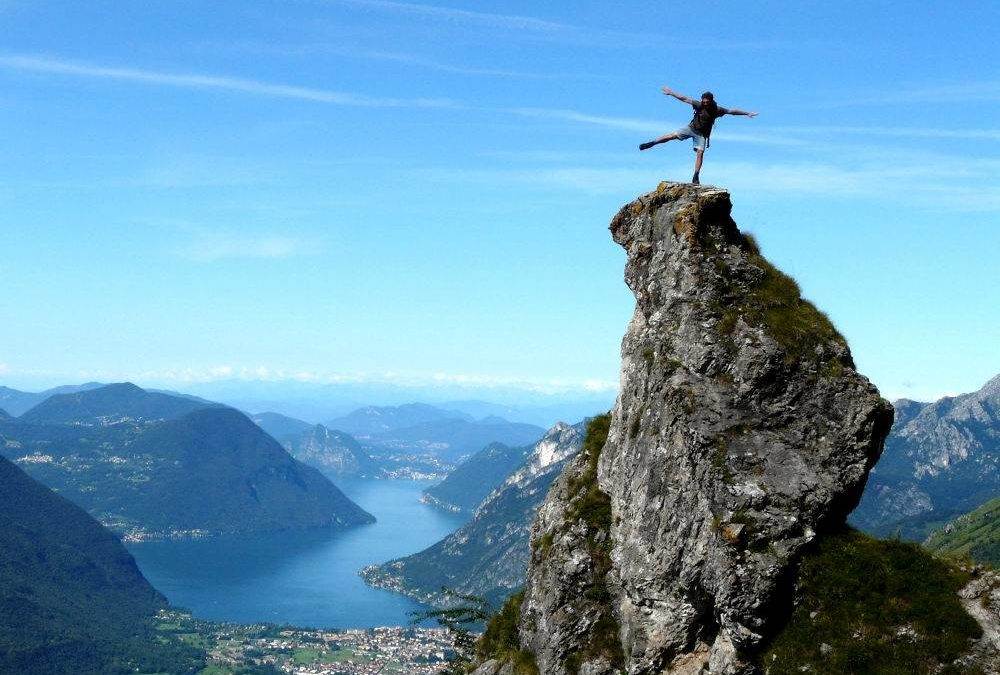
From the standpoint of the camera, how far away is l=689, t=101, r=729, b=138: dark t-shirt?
30.2 metres

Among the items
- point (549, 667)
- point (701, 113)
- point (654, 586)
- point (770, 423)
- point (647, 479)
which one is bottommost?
point (549, 667)

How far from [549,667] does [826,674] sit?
1119 cm

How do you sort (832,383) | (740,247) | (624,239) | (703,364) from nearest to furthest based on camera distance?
(832,383), (703,364), (740,247), (624,239)

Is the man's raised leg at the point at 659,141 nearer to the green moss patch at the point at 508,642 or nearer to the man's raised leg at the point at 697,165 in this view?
the man's raised leg at the point at 697,165

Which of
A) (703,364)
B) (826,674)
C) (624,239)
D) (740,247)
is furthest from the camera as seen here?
(624,239)

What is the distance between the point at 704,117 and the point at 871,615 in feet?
55.4

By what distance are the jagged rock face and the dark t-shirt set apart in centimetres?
222

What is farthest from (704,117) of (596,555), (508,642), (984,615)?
(508,642)

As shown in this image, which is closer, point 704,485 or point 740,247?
point 704,485

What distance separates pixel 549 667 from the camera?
3306cm

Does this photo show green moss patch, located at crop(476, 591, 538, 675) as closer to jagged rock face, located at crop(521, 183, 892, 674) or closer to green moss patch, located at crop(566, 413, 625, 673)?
jagged rock face, located at crop(521, 183, 892, 674)

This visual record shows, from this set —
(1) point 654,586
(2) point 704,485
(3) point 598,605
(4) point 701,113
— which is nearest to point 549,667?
(3) point 598,605

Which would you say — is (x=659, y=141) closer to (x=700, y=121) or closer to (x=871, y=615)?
(x=700, y=121)

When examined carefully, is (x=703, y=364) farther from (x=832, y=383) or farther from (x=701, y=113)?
(x=701, y=113)
